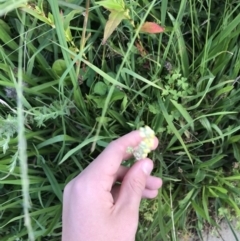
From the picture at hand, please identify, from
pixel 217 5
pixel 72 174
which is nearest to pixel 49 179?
pixel 72 174

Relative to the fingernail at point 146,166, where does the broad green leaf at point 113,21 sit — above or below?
above

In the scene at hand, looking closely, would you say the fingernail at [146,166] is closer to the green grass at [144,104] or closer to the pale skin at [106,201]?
the pale skin at [106,201]

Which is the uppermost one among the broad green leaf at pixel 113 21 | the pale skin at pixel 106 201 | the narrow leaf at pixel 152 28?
the broad green leaf at pixel 113 21

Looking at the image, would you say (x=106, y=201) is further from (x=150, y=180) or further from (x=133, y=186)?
(x=150, y=180)

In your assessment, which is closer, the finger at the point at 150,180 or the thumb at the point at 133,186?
the thumb at the point at 133,186

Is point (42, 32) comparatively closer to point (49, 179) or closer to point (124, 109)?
point (124, 109)

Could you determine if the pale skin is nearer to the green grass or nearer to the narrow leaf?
the green grass

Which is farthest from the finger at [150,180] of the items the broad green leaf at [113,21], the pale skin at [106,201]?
the broad green leaf at [113,21]
